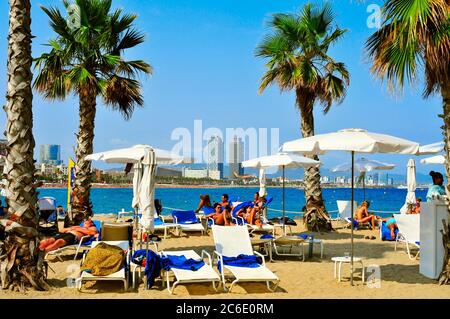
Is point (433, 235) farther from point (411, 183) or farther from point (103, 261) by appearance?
point (411, 183)

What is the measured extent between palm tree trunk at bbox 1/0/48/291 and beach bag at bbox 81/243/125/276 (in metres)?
0.67

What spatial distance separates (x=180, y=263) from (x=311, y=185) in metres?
7.82

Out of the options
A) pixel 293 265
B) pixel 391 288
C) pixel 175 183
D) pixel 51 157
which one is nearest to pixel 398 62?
pixel 391 288

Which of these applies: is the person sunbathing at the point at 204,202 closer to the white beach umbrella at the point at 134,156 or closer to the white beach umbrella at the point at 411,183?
the white beach umbrella at the point at 134,156

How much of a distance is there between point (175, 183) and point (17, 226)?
116 meters

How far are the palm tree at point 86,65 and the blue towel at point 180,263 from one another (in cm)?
626

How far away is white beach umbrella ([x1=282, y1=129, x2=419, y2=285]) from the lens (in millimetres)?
6992

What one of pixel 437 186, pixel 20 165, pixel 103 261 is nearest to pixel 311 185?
pixel 437 186

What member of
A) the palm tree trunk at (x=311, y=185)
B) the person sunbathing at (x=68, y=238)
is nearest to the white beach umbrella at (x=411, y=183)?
the palm tree trunk at (x=311, y=185)

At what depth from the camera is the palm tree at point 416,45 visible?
6785mm

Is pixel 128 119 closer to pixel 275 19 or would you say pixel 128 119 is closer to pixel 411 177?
pixel 275 19

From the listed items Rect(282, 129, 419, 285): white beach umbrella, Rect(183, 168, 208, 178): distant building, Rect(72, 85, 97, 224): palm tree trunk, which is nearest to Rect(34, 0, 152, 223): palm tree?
Rect(72, 85, 97, 224): palm tree trunk

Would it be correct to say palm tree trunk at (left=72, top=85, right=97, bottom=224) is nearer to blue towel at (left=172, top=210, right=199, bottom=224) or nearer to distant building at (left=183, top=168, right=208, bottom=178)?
blue towel at (left=172, top=210, right=199, bottom=224)

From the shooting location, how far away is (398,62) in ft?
24.0
